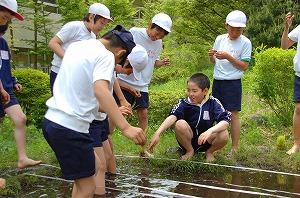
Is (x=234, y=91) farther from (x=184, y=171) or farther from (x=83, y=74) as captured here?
(x=83, y=74)

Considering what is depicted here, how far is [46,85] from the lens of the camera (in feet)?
23.6

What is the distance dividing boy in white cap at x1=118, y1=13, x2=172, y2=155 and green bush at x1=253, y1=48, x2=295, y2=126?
1.63m

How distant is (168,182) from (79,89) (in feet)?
6.38

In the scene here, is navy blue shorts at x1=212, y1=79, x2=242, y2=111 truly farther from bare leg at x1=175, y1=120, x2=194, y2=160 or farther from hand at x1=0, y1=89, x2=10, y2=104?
hand at x1=0, y1=89, x2=10, y2=104

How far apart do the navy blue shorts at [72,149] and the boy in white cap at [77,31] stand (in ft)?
7.56

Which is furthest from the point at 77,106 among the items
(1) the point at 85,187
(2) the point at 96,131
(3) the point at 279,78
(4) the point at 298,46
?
(3) the point at 279,78

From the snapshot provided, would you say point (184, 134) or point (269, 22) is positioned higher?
point (269, 22)

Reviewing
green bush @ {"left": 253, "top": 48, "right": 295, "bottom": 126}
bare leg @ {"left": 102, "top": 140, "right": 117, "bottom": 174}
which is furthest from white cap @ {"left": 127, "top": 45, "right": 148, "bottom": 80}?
green bush @ {"left": 253, "top": 48, "right": 295, "bottom": 126}

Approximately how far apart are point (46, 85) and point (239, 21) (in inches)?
127

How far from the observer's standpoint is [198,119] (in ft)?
16.9

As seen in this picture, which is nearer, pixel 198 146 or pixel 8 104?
pixel 8 104

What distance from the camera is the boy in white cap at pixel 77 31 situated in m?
5.23

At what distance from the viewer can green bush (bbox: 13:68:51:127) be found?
695 cm

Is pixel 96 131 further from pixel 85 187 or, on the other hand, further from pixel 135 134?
pixel 135 134
